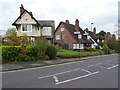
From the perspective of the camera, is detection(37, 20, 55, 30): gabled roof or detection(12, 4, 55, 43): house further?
detection(37, 20, 55, 30): gabled roof

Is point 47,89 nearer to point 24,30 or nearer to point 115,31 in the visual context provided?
point 24,30

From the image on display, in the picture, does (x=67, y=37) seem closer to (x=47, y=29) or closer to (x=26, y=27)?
(x=47, y=29)

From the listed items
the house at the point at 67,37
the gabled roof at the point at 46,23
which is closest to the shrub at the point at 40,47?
the gabled roof at the point at 46,23

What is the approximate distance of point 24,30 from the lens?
179 feet

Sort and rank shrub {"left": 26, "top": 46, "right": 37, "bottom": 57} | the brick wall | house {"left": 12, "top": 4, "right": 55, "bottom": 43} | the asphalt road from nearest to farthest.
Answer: the asphalt road
shrub {"left": 26, "top": 46, "right": 37, "bottom": 57}
house {"left": 12, "top": 4, "right": 55, "bottom": 43}
the brick wall

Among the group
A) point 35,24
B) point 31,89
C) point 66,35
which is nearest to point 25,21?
point 35,24

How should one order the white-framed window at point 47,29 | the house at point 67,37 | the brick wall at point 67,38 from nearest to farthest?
the white-framed window at point 47,29, the house at point 67,37, the brick wall at point 67,38

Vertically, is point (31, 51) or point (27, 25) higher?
point (27, 25)

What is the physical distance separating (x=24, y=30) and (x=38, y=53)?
2625cm

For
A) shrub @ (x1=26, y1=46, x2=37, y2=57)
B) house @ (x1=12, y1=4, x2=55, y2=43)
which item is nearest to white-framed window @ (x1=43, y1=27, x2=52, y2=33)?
house @ (x1=12, y1=4, x2=55, y2=43)

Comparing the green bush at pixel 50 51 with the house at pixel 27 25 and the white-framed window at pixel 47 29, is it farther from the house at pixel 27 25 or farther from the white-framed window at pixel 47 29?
the white-framed window at pixel 47 29

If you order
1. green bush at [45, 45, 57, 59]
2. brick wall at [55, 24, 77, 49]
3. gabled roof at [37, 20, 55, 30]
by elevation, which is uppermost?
gabled roof at [37, 20, 55, 30]

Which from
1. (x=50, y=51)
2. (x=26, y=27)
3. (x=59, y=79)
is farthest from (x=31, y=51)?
(x=26, y=27)

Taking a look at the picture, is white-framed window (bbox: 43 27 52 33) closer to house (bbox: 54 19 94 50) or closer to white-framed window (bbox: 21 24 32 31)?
white-framed window (bbox: 21 24 32 31)
